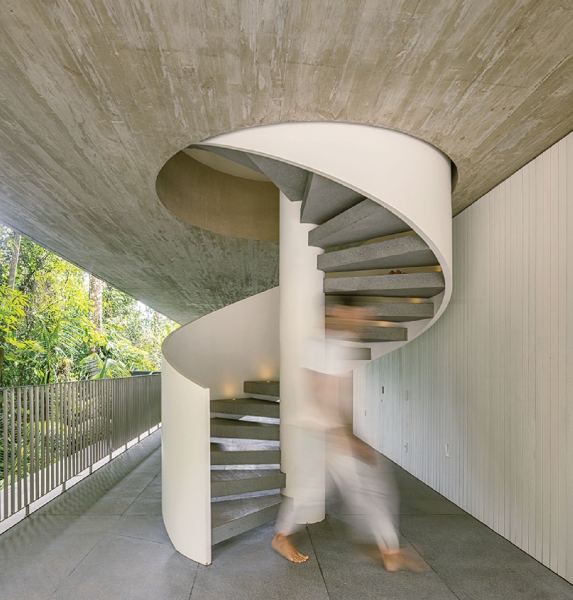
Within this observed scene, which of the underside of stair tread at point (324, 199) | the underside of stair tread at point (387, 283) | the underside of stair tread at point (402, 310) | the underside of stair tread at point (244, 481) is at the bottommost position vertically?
the underside of stair tread at point (244, 481)

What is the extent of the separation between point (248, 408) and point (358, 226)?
191cm

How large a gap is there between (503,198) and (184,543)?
10.9 feet

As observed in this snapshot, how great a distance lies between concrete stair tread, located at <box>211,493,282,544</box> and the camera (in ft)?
10.6

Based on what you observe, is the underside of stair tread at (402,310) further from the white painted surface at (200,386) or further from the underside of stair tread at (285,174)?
the white painted surface at (200,386)

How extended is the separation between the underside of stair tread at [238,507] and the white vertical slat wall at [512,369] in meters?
1.67

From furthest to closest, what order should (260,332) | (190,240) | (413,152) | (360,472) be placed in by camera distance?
(190,240) < (260,332) < (413,152) < (360,472)

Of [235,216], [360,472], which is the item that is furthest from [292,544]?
[235,216]

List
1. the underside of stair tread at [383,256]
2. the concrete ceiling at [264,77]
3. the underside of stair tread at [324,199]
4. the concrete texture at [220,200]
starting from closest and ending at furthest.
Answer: the concrete ceiling at [264,77] < the underside of stair tread at [324,199] < the underside of stair tread at [383,256] < the concrete texture at [220,200]

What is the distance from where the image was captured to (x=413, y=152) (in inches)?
123

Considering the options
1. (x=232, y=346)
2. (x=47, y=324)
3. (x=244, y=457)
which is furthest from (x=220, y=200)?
(x=47, y=324)

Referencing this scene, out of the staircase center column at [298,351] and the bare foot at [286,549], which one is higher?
the staircase center column at [298,351]

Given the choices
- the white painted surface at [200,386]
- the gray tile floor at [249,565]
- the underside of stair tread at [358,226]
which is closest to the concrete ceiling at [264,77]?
the underside of stair tread at [358,226]

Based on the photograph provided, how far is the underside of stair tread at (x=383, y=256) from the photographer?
11.6ft

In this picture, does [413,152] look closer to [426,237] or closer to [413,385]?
[426,237]
